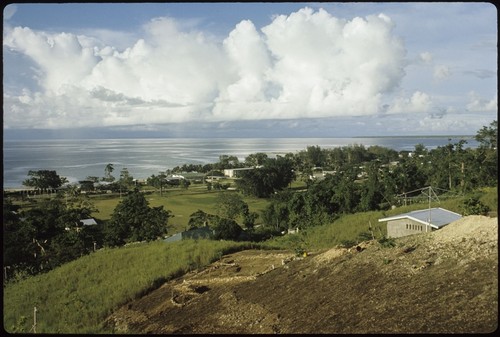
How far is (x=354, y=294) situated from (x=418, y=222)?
15.5ft

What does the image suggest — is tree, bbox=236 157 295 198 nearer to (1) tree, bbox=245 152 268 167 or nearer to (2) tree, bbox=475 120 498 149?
(1) tree, bbox=245 152 268 167

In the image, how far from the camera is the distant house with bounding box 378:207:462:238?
8398 mm

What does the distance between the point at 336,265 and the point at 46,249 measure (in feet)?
47.6

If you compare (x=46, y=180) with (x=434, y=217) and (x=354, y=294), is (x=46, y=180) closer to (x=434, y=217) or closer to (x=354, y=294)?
(x=434, y=217)

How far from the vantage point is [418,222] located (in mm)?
8672

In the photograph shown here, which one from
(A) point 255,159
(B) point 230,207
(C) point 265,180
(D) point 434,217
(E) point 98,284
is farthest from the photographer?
(A) point 255,159

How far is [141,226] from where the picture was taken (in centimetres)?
1939

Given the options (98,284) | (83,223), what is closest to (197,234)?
(98,284)

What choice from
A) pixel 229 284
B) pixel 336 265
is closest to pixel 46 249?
pixel 229 284

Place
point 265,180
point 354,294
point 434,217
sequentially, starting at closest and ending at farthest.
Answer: point 354,294
point 434,217
point 265,180

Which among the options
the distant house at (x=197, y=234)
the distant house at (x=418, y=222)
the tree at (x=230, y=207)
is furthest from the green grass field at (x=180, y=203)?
the distant house at (x=418, y=222)

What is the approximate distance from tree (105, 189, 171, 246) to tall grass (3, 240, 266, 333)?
6.37 meters

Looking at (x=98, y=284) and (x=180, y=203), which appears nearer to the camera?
(x=98, y=284)

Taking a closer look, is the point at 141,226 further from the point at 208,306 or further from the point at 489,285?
the point at 489,285
